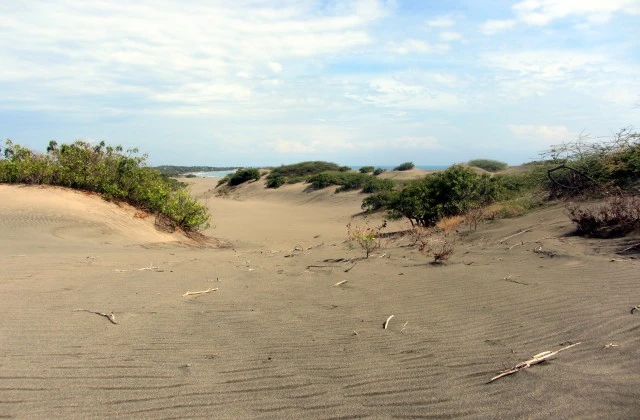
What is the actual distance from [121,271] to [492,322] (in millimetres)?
5876

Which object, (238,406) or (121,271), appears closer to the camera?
(238,406)

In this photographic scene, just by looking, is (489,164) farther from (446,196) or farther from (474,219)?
(474,219)

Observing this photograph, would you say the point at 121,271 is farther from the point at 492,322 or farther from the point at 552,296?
the point at 552,296

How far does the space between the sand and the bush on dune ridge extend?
6.69 m

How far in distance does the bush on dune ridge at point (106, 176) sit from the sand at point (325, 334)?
6687 mm

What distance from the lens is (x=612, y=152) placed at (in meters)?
12.7

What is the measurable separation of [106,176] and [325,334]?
13.9 m

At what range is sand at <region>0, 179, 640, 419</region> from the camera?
3.34 m

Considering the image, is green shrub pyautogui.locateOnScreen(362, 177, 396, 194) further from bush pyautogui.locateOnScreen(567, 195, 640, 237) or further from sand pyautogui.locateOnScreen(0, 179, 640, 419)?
sand pyautogui.locateOnScreen(0, 179, 640, 419)

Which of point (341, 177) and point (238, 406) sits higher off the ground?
point (341, 177)

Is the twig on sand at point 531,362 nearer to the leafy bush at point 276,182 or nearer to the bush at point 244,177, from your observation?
the leafy bush at point 276,182

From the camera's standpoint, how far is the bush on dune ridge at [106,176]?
53.0 feet

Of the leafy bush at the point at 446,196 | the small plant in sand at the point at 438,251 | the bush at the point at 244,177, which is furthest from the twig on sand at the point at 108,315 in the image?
the bush at the point at 244,177

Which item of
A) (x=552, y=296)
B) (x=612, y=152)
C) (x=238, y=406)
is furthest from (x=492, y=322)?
(x=612, y=152)
